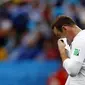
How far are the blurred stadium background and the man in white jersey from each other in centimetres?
302

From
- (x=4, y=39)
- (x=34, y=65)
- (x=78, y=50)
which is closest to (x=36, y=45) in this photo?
(x=4, y=39)

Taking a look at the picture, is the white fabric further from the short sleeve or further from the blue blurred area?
the blue blurred area

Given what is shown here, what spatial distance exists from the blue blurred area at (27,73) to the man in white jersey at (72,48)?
3030 mm

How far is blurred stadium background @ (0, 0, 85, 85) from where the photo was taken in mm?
7324

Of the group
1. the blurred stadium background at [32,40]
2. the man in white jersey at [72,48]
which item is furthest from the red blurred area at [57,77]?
the man in white jersey at [72,48]

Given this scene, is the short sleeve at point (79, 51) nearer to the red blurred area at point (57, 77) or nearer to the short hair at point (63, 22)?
the short hair at point (63, 22)

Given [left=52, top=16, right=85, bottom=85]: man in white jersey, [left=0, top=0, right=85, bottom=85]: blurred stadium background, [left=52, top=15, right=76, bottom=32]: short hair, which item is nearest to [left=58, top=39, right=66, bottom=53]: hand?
[left=52, top=16, right=85, bottom=85]: man in white jersey

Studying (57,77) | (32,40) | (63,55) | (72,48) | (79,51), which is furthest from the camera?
(32,40)

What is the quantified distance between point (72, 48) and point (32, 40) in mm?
5116

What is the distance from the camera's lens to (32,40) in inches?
363

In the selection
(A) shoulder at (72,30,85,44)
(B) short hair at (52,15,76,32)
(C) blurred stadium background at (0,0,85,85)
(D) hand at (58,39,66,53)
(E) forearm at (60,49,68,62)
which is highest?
(B) short hair at (52,15,76,32)

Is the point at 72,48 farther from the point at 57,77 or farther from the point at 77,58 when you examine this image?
the point at 57,77

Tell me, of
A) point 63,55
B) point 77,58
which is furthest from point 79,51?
point 63,55

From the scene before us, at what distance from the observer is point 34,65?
743cm
